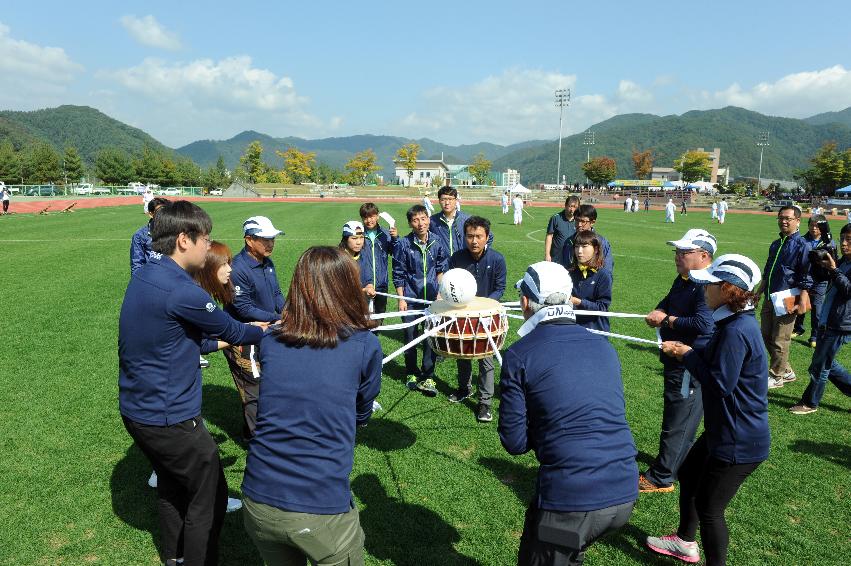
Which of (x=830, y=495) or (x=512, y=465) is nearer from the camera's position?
(x=830, y=495)

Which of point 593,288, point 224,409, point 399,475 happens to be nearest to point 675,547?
point 399,475

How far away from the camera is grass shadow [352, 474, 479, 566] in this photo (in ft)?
12.6

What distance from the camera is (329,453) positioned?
7.66 feet

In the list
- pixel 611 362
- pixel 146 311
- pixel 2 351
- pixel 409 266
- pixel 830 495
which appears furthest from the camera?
pixel 2 351

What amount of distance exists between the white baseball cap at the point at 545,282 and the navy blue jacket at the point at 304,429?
3.27 ft

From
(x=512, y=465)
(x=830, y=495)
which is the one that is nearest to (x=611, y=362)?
(x=512, y=465)

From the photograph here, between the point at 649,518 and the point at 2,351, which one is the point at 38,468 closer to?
the point at 2,351

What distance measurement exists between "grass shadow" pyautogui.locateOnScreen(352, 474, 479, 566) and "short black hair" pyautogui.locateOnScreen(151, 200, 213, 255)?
2.69 meters

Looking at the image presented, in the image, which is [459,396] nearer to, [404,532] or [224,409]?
[404,532]

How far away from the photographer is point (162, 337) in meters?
2.92

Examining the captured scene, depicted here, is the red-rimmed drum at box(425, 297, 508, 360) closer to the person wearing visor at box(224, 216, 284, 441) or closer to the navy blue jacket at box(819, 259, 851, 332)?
the person wearing visor at box(224, 216, 284, 441)

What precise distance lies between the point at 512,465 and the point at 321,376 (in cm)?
344

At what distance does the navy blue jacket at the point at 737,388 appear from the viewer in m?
3.01

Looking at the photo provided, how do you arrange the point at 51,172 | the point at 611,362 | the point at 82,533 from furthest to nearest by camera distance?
1. the point at 51,172
2. the point at 82,533
3. the point at 611,362
